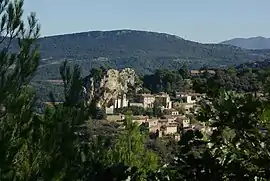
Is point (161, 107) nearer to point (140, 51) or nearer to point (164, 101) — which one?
point (164, 101)

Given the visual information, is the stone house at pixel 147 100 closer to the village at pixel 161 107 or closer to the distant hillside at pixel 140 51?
the village at pixel 161 107

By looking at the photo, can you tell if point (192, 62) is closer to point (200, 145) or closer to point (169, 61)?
point (169, 61)

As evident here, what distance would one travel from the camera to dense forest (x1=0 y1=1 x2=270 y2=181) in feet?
7.97

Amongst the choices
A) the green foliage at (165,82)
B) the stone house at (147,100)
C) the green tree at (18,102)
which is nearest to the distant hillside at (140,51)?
the green foliage at (165,82)

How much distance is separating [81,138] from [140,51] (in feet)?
348

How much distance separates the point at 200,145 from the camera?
8.70ft

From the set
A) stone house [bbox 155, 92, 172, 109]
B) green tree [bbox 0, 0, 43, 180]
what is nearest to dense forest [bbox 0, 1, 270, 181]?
green tree [bbox 0, 0, 43, 180]

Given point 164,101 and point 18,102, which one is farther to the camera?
point 164,101

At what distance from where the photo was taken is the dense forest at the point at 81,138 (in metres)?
2.43

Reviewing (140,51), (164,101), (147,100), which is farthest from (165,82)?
(140,51)

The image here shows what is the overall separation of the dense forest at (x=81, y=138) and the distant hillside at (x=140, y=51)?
78.5 meters

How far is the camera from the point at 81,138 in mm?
3473

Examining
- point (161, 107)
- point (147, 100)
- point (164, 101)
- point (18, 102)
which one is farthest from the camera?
point (147, 100)

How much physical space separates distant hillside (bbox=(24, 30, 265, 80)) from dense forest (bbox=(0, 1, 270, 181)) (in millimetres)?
78537
